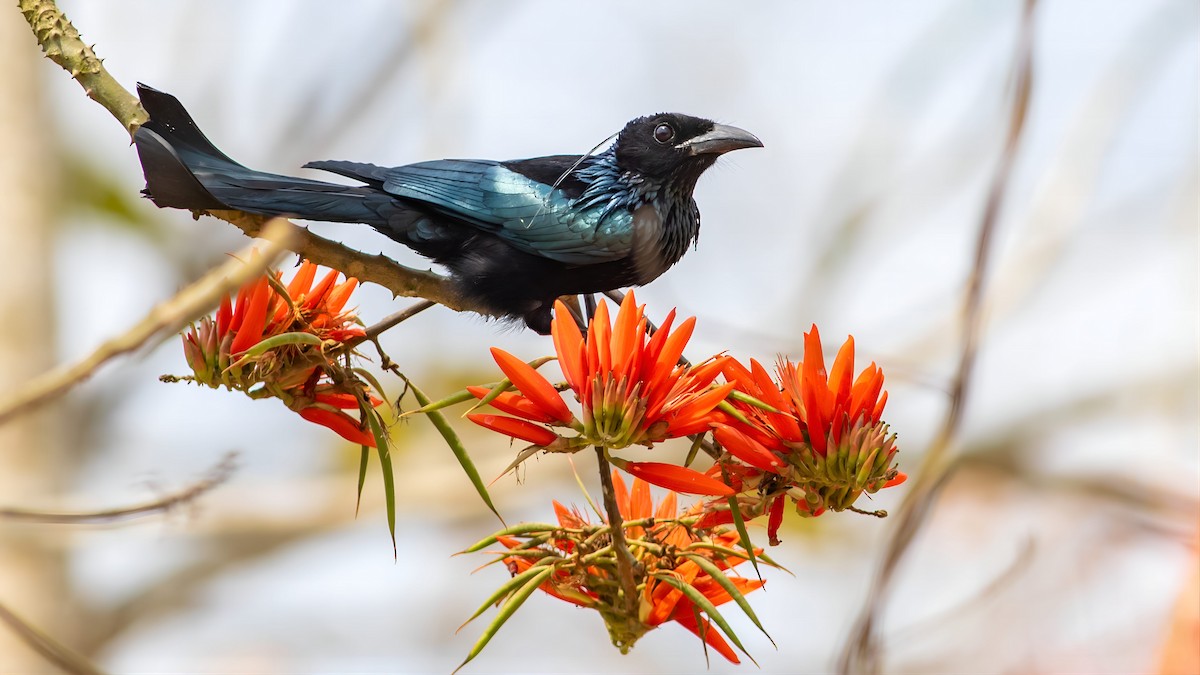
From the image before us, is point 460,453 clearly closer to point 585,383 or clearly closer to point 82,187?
point 585,383

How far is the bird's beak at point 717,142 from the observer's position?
8.37 feet

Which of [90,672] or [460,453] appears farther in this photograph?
[460,453]

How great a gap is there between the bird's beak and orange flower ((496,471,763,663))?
3.86 feet

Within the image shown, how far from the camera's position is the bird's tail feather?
164 cm

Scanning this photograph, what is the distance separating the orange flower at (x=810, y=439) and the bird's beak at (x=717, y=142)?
3.52 ft

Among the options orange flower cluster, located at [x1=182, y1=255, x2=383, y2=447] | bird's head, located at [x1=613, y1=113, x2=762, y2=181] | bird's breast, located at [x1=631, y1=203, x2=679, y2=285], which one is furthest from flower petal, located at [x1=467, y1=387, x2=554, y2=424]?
bird's head, located at [x1=613, y1=113, x2=762, y2=181]

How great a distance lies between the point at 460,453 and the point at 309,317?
40cm

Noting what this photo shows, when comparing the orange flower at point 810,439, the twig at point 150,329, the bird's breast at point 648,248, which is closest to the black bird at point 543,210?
the bird's breast at point 648,248

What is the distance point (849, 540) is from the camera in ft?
33.8

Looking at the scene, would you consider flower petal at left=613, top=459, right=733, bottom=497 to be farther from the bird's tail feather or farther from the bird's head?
the bird's head

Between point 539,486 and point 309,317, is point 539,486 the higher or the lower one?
the higher one

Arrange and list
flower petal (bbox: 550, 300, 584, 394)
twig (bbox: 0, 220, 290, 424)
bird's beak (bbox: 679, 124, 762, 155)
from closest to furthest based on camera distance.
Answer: twig (bbox: 0, 220, 290, 424), flower petal (bbox: 550, 300, 584, 394), bird's beak (bbox: 679, 124, 762, 155)

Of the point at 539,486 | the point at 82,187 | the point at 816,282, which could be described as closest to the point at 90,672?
the point at 539,486

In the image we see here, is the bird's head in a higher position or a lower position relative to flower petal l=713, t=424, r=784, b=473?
higher
